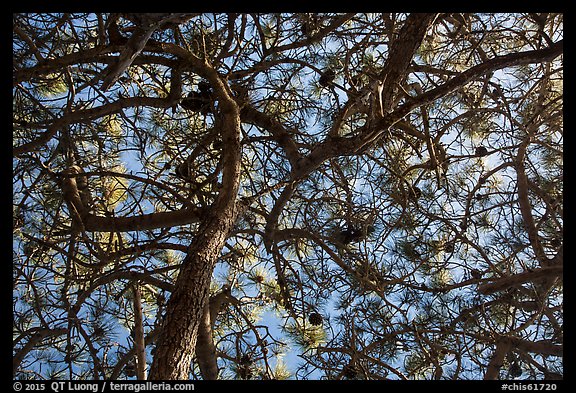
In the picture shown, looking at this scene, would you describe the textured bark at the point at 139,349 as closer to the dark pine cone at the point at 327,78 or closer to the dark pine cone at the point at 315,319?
the dark pine cone at the point at 315,319

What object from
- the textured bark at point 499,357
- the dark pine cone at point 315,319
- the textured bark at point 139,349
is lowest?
the textured bark at point 499,357

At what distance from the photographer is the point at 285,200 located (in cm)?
225

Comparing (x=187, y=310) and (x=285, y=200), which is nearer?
(x=187, y=310)

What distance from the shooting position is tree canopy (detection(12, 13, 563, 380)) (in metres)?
1.84

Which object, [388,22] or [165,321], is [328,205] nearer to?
[388,22]

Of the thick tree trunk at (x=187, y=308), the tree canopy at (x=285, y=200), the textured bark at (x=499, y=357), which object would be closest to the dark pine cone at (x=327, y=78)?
the tree canopy at (x=285, y=200)

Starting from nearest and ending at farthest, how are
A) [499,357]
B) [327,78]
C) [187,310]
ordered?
[187,310], [499,357], [327,78]

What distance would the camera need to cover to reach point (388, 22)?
243cm

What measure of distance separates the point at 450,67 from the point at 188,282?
7.82 feet

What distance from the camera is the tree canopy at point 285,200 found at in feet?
6.02

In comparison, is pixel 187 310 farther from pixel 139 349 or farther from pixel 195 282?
pixel 139 349

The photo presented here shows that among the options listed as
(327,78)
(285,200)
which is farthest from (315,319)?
(327,78)

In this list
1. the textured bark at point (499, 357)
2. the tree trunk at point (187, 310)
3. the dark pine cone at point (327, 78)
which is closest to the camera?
the tree trunk at point (187, 310)
